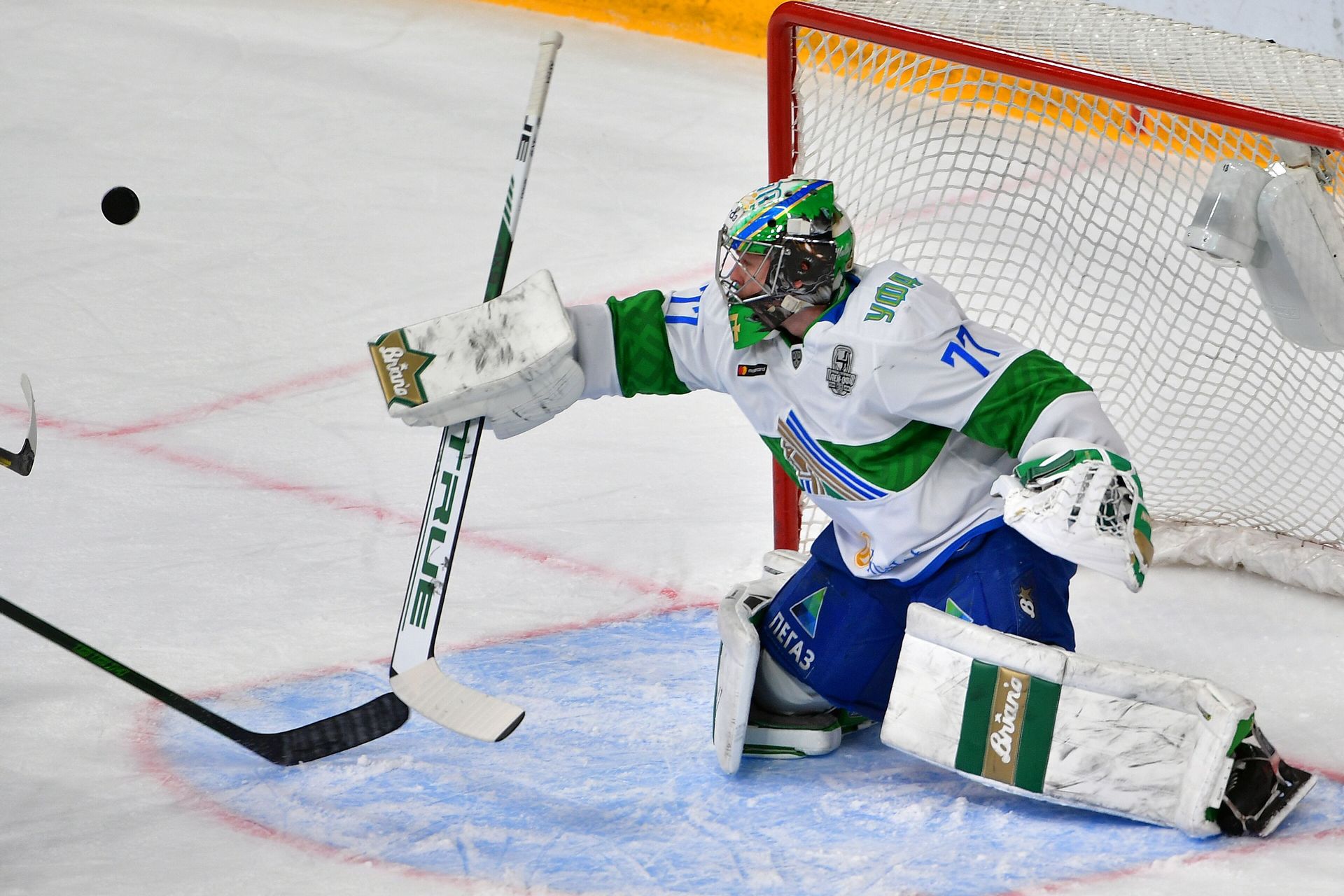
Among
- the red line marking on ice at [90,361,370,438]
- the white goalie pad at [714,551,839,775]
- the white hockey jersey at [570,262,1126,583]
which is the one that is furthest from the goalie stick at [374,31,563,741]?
the red line marking on ice at [90,361,370,438]

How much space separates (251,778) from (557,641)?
662 mm

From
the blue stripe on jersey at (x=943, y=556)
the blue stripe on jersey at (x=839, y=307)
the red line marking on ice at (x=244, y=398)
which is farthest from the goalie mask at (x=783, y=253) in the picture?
the red line marking on ice at (x=244, y=398)

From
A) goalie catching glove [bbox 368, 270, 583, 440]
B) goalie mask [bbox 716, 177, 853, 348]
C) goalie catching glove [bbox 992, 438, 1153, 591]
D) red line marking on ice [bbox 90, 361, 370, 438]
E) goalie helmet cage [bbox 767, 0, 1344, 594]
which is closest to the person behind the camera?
goalie catching glove [bbox 992, 438, 1153, 591]

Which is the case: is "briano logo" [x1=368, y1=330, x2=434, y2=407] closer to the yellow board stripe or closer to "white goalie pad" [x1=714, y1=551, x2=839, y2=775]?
"white goalie pad" [x1=714, y1=551, x2=839, y2=775]

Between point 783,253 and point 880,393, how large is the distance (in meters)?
0.23

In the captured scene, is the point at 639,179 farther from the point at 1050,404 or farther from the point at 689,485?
the point at 1050,404

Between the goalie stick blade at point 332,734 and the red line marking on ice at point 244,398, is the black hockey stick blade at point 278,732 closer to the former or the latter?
the goalie stick blade at point 332,734

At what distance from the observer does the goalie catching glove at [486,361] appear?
7.60ft

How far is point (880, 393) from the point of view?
2.19 meters

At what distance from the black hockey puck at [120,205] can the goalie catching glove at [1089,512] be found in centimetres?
118

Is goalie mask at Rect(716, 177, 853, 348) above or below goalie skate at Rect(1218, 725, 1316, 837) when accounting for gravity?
above

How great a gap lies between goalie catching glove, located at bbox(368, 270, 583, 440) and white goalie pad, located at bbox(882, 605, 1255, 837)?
2.17ft

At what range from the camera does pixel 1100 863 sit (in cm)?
204

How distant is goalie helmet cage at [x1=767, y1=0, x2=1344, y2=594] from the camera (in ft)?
9.34
